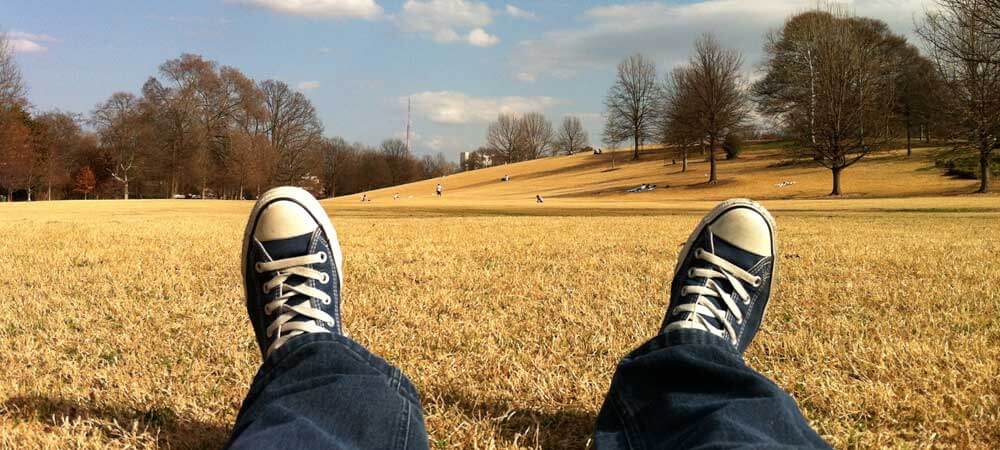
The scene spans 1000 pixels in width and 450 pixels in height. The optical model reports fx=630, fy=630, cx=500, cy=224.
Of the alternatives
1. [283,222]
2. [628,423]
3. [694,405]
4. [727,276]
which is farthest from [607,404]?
[283,222]

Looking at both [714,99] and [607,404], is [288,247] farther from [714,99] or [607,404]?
[714,99]

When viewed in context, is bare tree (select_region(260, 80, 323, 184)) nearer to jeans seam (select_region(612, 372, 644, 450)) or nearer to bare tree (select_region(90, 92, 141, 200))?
bare tree (select_region(90, 92, 141, 200))

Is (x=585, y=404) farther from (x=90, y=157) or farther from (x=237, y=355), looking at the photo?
(x=90, y=157)

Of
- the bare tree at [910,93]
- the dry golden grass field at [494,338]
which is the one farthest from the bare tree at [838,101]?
the dry golden grass field at [494,338]

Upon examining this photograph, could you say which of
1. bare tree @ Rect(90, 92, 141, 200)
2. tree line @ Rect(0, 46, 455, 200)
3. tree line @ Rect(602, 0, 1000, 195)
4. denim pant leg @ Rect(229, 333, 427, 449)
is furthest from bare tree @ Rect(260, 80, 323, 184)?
denim pant leg @ Rect(229, 333, 427, 449)

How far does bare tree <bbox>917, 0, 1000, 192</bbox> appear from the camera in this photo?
19.7 metres

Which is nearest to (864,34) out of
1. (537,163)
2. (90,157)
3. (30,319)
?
(537,163)

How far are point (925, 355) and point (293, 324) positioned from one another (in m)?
2.51

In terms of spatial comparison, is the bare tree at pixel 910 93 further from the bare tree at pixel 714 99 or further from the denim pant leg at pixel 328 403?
the denim pant leg at pixel 328 403

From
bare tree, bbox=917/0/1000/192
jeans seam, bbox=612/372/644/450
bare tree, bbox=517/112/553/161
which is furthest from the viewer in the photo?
bare tree, bbox=517/112/553/161

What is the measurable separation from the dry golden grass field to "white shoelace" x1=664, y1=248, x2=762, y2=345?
1.29 feet

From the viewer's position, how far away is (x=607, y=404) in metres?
1.69

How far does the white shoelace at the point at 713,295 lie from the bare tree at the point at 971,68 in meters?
21.4

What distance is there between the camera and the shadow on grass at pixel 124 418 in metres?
1.81
